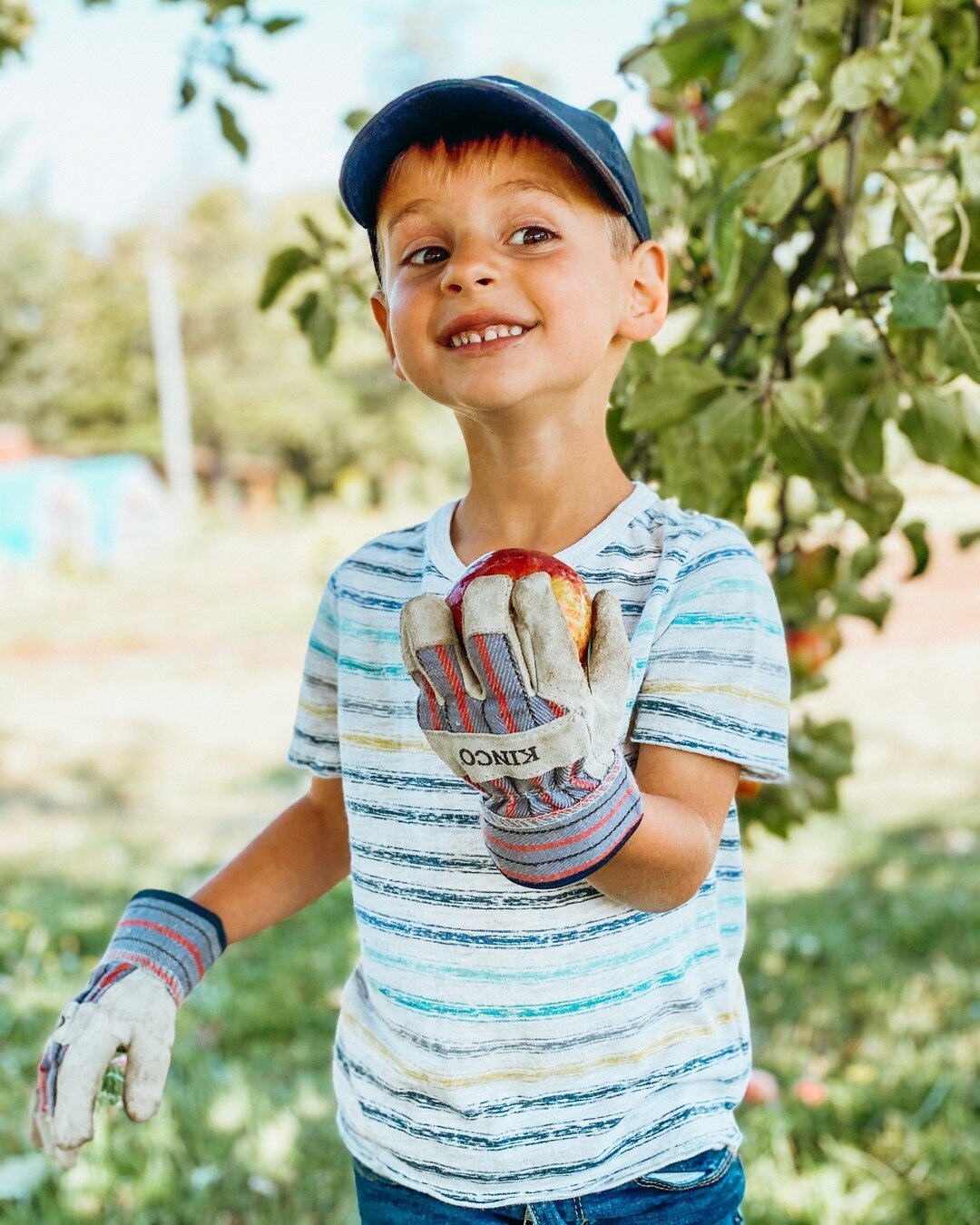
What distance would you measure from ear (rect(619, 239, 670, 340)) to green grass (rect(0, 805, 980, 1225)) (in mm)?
1631

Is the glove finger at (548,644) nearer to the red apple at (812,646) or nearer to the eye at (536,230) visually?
the eye at (536,230)

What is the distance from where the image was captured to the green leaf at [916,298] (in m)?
1.21

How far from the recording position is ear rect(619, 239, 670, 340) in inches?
46.2

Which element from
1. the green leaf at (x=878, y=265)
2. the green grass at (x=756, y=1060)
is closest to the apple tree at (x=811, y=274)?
the green leaf at (x=878, y=265)

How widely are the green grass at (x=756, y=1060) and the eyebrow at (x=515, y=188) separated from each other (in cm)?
177

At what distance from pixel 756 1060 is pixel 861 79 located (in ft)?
6.89

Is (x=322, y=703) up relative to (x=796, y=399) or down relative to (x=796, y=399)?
down

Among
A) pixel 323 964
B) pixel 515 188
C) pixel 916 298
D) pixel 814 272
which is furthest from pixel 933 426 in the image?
pixel 323 964

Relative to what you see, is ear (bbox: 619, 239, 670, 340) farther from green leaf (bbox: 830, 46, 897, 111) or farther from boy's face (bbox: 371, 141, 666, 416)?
green leaf (bbox: 830, 46, 897, 111)

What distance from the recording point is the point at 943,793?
4.93 m

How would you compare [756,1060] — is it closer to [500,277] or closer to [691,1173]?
[691,1173]

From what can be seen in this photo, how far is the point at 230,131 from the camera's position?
202 centimetres

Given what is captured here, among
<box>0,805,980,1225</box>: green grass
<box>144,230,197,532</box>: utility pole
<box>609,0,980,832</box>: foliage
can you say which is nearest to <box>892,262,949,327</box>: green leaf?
<box>609,0,980,832</box>: foliage

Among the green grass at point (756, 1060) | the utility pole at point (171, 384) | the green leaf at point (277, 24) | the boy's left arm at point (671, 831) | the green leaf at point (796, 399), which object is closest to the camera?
the boy's left arm at point (671, 831)
